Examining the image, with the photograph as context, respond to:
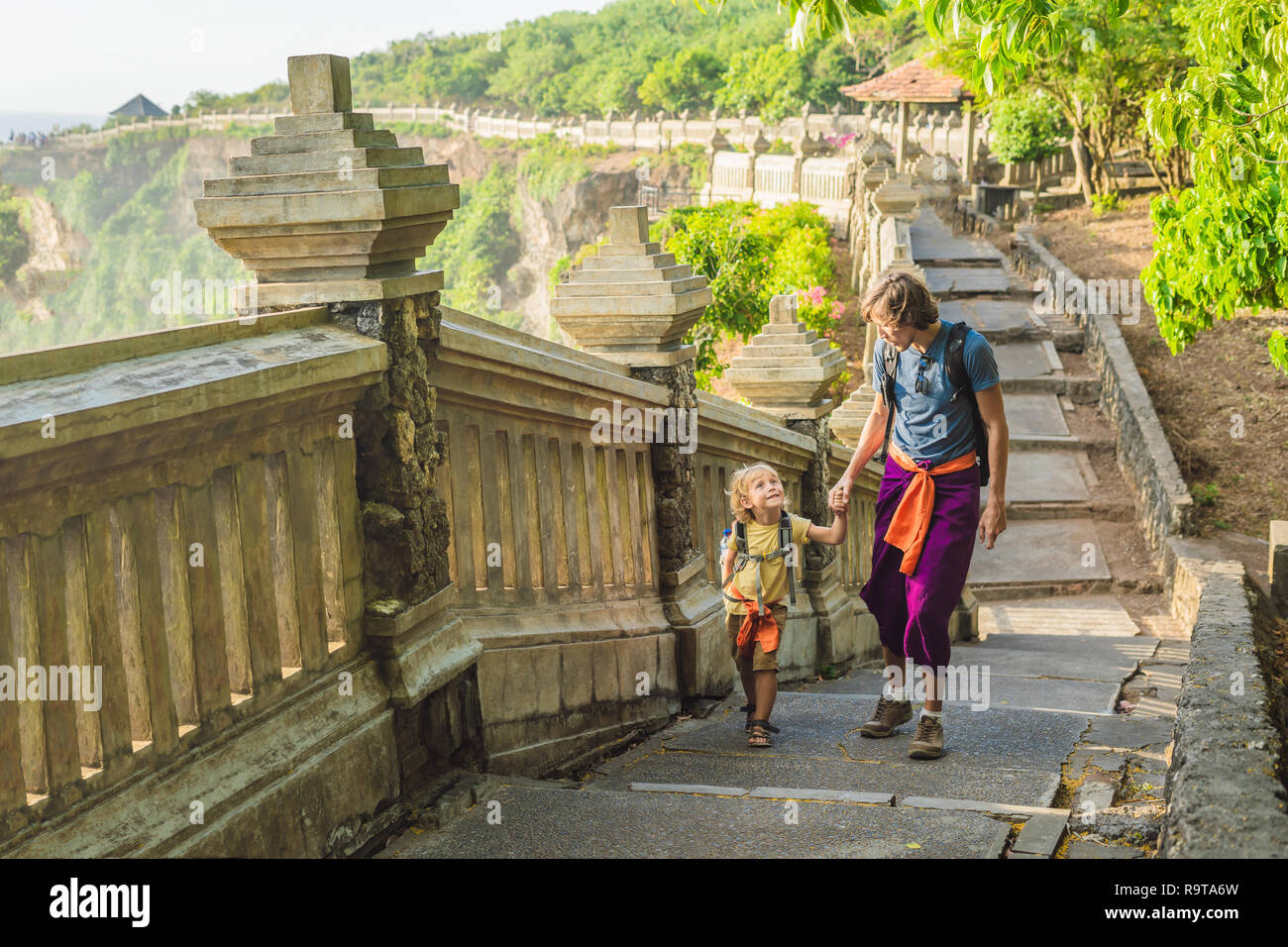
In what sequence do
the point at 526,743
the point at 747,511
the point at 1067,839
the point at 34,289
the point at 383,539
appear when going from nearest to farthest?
the point at 1067,839
the point at 383,539
the point at 526,743
the point at 747,511
the point at 34,289

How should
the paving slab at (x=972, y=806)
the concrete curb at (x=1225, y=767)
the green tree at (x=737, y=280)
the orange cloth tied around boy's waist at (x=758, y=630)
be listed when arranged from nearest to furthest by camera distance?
1. the concrete curb at (x=1225, y=767)
2. the paving slab at (x=972, y=806)
3. the orange cloth tied around boy's waist at (x=758, y=630)
4. the green tree at (x=737, y=280)

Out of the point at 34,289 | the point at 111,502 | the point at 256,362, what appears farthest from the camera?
the point at 34,289

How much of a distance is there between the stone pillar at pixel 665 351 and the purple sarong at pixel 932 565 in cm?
96

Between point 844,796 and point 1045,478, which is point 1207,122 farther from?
point 1045,478

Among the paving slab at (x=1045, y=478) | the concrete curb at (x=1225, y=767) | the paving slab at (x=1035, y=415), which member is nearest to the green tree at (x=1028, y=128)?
the paving slab at (x=1035, y=415)

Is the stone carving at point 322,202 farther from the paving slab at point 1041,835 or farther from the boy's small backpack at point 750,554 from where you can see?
the paving slab at point 1041,835

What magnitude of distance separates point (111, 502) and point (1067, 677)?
5.68 meters

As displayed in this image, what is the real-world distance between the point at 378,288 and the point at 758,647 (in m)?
2.17

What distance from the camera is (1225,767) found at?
286 cm

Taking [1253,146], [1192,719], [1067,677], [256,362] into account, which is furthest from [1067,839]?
[1253,146]

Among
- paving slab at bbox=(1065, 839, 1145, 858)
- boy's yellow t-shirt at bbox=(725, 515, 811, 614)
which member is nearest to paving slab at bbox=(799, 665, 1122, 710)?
boy's yellow t-shirt at bbox=(725, 515, 811, 614)

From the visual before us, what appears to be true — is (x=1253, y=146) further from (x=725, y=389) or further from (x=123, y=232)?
(x=123, y=232)

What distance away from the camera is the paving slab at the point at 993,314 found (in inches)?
769

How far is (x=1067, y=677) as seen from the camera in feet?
22.9
